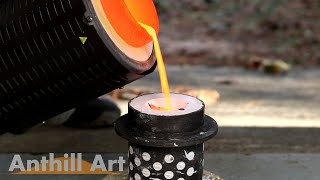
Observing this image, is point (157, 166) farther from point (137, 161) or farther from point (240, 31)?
point (240, 31)

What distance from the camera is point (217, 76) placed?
3.33 m

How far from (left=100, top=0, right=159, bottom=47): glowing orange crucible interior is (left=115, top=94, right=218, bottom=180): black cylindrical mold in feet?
0.50

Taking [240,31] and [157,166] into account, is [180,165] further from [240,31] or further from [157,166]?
[240,31]

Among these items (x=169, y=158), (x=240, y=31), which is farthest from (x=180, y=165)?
(x=240, y=31)

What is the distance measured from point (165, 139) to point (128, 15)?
281 millimetres

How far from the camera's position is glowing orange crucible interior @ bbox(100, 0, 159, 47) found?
1.48 metres

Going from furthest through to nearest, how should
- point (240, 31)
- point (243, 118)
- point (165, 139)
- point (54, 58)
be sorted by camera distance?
point (240, 31) < point (243, 118) < point (54, 58) < point (165, 139)

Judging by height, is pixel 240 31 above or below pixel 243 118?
below

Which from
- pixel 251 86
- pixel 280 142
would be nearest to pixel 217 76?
pixel 251 86

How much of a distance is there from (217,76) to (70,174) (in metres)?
1.64

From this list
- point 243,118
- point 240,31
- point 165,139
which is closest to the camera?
point 165,139

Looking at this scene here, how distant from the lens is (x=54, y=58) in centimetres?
150

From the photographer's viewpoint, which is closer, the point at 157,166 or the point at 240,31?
the point at 157,166

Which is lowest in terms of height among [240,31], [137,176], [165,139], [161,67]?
[240,31]
